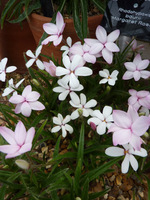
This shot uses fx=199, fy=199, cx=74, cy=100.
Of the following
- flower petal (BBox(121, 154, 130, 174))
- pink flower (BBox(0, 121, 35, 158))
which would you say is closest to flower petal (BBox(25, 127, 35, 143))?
pink flower (BBox(0, 121, 35, 158))

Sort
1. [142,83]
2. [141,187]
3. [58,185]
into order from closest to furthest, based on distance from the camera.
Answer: [58,185] < [141,187] < [142,83]

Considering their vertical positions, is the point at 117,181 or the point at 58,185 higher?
the point at 58,185

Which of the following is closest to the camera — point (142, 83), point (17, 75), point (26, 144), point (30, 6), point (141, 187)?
point (26, 144)

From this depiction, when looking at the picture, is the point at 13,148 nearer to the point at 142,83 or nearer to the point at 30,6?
the point at 142,83

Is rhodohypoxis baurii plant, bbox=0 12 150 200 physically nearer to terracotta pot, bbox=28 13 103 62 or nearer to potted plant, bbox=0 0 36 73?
terracotta pot, bbox=28 13 103 62

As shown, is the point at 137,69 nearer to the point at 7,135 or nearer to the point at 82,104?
the point at 82,104

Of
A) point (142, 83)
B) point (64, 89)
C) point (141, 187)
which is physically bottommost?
point (141, 187)

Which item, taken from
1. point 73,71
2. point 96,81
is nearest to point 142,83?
point 96,81
